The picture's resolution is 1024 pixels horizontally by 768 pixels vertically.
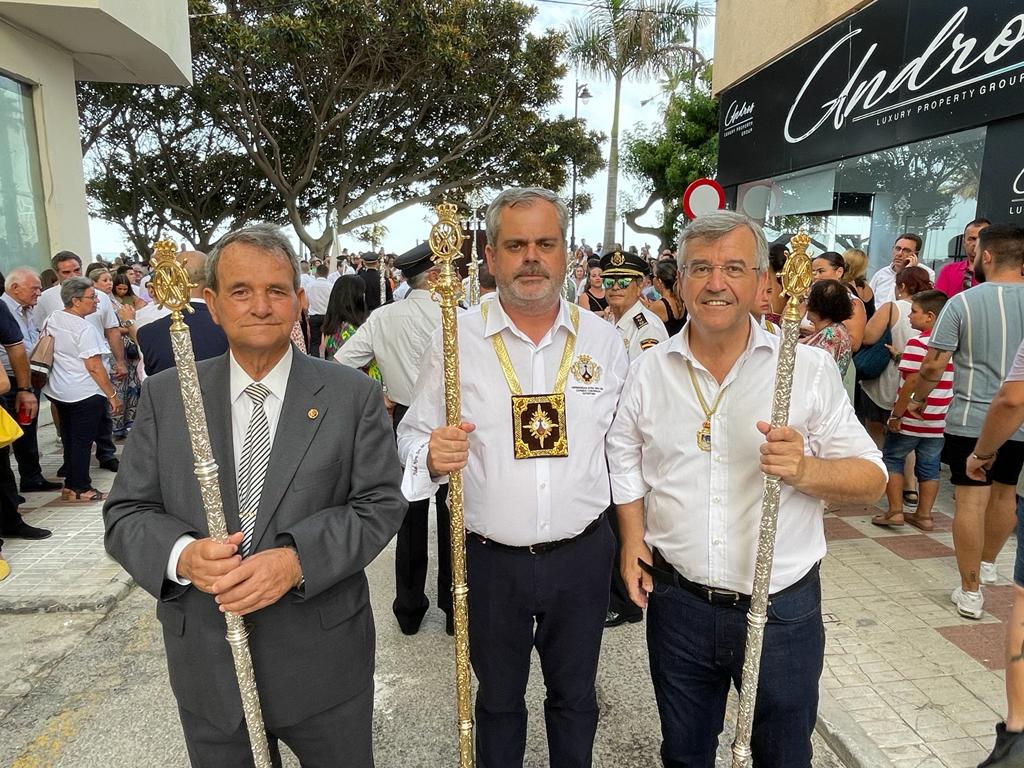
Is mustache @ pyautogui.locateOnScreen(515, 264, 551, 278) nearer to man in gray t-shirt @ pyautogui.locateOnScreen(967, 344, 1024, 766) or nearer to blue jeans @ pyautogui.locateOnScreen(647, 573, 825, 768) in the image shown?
blue jeans @ pyautogui.locateOnScreen(647, 573, 825, 768)

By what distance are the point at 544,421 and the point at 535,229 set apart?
676 mm

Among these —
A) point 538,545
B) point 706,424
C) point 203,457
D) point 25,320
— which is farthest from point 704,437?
point 25,320

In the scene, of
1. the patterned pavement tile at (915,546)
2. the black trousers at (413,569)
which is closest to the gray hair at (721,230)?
the black trousers at (413,569)

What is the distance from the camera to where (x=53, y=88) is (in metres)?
9.09

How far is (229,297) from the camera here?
1824mm

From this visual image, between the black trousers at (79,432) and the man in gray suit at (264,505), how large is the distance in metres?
4.85

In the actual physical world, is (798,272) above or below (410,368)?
above

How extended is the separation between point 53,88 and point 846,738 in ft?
37.3

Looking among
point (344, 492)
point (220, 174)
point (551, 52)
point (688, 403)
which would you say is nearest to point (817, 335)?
point (688, 403)

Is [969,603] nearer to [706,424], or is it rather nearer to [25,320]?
[706,424]

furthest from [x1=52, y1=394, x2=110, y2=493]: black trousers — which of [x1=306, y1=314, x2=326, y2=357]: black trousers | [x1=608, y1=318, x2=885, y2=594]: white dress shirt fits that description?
[x1=608, y1=318, x2=885, y2=594]: white dress shirt

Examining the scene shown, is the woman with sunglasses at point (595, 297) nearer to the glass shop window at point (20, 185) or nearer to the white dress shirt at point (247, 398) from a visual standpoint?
the white dress shirt at point (247, 398)

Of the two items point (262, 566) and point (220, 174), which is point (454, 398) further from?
point (220, 174)

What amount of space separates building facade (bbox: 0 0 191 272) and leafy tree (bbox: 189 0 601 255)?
23.3 feet
